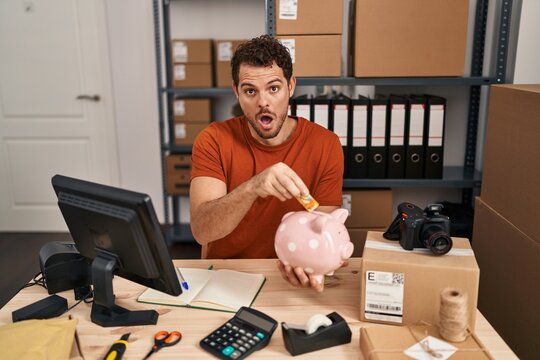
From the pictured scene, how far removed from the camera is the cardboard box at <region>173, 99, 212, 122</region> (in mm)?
2992

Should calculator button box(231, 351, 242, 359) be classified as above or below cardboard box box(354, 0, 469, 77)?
below

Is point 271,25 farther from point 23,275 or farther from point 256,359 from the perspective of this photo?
point 23,275

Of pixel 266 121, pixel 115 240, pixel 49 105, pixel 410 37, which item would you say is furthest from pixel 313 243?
pixel 49 105

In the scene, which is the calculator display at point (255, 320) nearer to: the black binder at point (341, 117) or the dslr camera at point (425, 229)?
the dslr camera at point (425, 229)

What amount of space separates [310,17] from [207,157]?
1.00m

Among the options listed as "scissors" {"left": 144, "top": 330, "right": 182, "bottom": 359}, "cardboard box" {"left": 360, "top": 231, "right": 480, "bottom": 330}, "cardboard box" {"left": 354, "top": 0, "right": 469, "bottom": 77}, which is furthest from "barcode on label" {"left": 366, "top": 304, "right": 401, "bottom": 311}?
"cardboard box" {"left": 354, "top": 0, "right": 469, "bottom": 77}

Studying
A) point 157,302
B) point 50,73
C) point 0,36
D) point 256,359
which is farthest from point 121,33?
point 256,359

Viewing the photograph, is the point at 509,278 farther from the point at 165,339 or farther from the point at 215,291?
the point at 165,339

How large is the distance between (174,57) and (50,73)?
41.6 inches

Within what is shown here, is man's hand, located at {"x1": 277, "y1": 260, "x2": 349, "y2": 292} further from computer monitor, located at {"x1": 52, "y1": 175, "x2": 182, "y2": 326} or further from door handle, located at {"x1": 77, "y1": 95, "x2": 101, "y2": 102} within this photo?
door handle, located at {"x1": 77, "y1": 95, "x2": 101, "y2": 102}

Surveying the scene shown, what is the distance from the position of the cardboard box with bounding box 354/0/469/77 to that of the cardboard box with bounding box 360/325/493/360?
60.1 inches

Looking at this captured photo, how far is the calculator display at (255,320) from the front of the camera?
1033 millimetres

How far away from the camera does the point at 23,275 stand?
288 cm

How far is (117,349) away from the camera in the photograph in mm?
983
